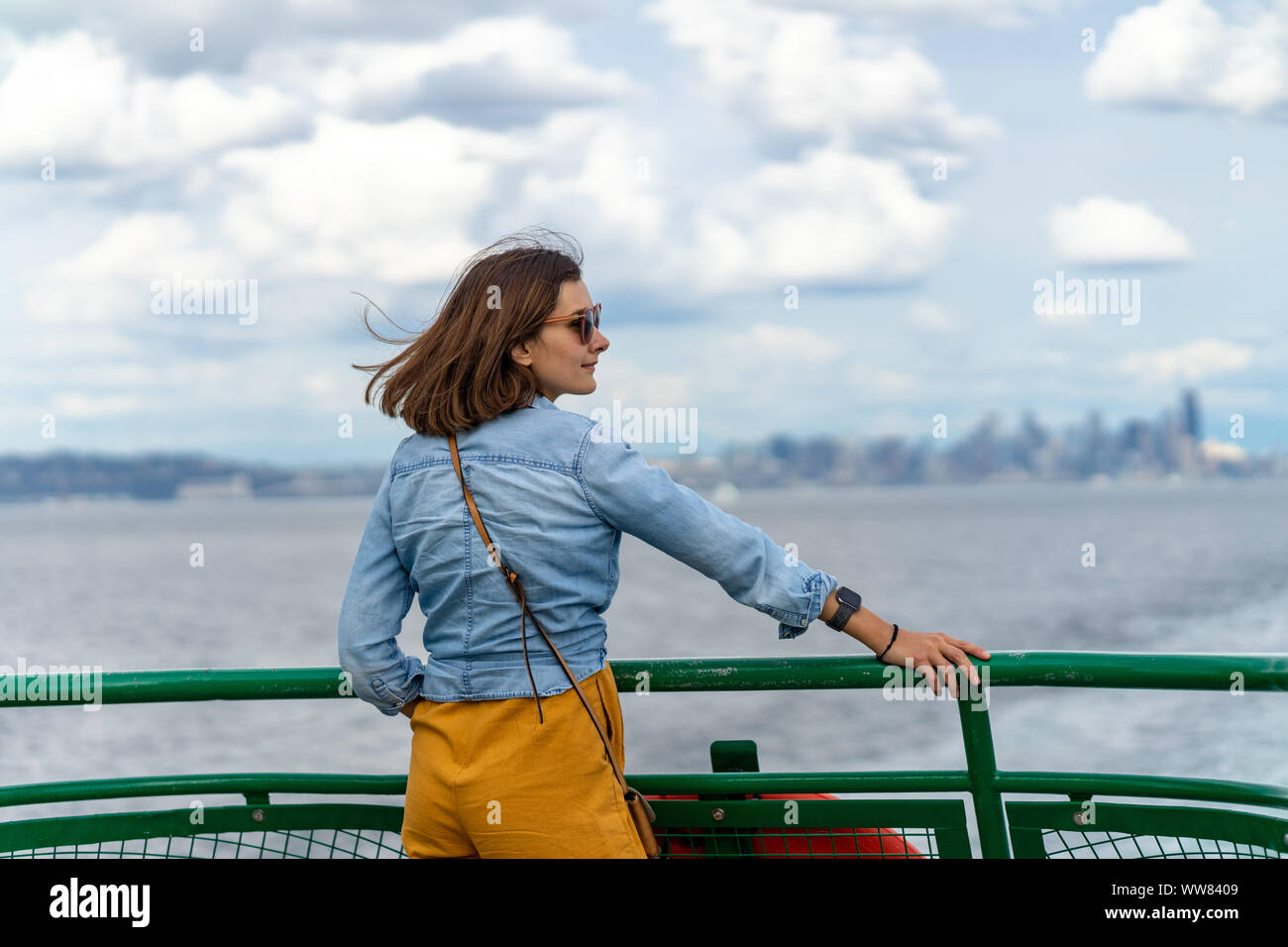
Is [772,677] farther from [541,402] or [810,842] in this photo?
[541,402]

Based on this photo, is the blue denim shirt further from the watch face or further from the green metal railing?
the green metal railing

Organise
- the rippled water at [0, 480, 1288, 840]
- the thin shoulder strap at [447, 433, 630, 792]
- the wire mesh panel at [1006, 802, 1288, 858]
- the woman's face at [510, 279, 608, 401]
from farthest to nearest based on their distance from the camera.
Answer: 1. the rippled water at [0, 480, 1288, 840]
2. the wire mesh panel at [1006, 802, 1288, 858]
3. the woman's face at [510, 279, 608, 401]
4. the thin shoulder strap at [447, 433, 630, 792]

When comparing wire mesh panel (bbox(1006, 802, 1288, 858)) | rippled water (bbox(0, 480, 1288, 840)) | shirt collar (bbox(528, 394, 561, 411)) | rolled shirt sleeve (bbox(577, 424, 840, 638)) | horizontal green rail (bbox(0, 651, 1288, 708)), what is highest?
shirt collar (bbox(528, 394, 561, 411))

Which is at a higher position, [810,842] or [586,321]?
[586,321]

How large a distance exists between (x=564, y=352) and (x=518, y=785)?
27.6 inches

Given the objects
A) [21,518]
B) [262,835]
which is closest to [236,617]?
[262,835]

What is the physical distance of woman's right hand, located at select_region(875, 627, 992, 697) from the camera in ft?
7.12

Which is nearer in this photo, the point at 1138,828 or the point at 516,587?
the point at 516,587

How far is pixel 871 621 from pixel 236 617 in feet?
139

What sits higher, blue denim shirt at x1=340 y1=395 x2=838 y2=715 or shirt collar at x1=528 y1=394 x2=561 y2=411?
shirt collar at x1=528 y1=394 x2=561 y2=411

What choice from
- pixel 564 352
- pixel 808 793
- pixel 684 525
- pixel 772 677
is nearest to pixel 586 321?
pixel 564 352

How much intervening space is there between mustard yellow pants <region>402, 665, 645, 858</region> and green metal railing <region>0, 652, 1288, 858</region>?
0.29 m

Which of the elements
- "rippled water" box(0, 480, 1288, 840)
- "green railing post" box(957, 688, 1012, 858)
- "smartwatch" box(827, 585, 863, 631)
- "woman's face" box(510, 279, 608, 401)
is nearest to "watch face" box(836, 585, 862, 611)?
"smartwatch" box(827, 585, 863, 631)

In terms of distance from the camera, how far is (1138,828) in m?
2.30
